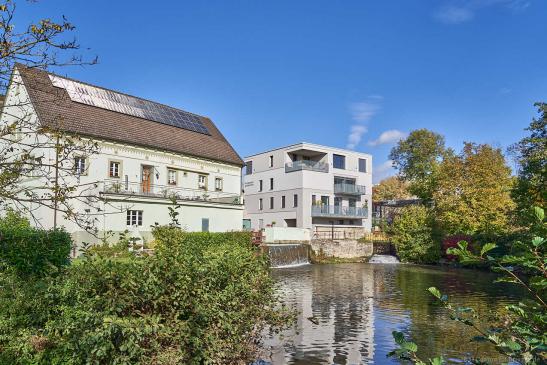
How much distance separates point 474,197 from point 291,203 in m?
19.4

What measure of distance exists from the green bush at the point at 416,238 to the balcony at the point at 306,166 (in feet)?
36.5

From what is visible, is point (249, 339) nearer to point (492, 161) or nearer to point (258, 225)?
point (492, 161)

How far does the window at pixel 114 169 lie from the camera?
3403cm

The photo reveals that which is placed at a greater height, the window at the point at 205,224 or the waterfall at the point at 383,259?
the window at the point at 205,224

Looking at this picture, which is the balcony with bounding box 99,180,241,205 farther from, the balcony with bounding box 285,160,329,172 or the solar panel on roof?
the balcony with bounding box 285,160,329,172

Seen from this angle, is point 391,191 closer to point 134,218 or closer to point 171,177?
point 171,177

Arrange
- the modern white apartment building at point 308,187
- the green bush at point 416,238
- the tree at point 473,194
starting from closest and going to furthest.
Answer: the tree at point 473,194
the green bush at point 416,238
the modern white apartment building at point 308,187

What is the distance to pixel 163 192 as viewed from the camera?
34750 mm

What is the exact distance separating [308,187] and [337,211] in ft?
→ 15.2

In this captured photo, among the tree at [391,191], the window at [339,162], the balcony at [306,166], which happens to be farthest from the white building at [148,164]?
the tree at [391,191]

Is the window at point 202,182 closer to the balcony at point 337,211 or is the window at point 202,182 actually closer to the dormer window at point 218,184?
the dormer window at point 218,184

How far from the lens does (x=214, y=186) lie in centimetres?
4203

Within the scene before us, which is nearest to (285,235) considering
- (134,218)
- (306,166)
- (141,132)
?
(306,166)

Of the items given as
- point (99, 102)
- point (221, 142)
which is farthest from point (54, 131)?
point (221, 142)
